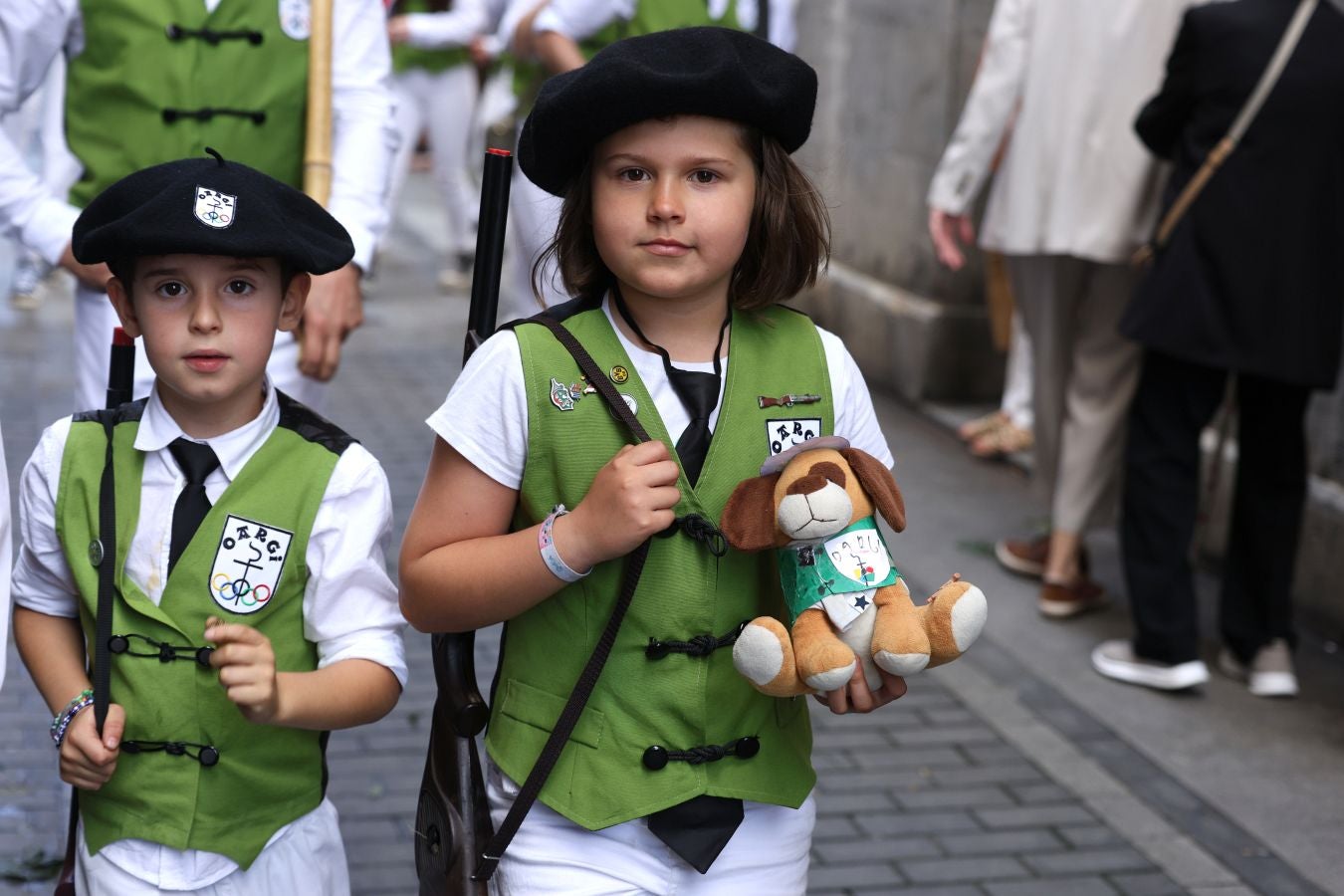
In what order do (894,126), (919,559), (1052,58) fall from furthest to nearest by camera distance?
(894,126) < (919,559) < (1052,58)

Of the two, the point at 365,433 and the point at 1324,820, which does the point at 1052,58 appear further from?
the point at 365,433

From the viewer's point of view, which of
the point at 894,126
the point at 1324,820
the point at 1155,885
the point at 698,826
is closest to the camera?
the point at 698,826

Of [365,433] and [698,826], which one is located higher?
[698,826]

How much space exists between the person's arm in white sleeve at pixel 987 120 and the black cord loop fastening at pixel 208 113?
9.51ft

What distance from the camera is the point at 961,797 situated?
4.88 meters

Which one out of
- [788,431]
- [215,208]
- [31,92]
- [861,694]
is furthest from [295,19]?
[861,694]

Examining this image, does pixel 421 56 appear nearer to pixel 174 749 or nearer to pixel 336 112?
pixel 336 112

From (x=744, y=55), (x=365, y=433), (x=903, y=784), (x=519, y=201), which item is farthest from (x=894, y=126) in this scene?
(x=744, y=55)

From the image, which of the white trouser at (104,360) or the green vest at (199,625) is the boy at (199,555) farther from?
the white trouser at (104,360)

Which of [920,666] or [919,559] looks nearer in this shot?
[920,666]

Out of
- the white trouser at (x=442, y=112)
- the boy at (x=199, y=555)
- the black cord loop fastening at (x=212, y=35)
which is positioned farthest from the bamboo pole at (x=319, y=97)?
the white trouser at (x=442, y=112)

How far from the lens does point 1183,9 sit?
5789 millimetres

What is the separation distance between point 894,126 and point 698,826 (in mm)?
6929

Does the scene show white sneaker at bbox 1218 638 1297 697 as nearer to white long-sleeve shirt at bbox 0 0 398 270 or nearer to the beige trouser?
the beige trouser
